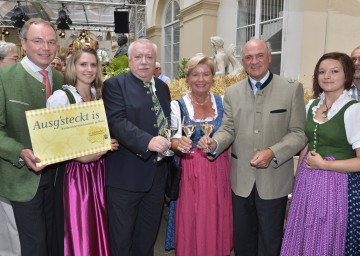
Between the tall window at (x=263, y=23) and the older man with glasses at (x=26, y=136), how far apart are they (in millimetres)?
6121

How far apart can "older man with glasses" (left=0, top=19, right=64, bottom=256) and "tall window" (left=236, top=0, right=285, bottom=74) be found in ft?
20.1

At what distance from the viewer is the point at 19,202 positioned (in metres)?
2.12

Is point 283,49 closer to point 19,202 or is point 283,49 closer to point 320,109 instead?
Answer: point 320,109

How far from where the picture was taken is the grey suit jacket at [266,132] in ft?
7.75

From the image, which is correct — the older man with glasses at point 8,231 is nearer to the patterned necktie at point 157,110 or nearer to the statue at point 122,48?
the patterned necktie at point 157,110

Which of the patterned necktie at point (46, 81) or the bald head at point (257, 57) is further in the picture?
the bald head at point (257, 57)

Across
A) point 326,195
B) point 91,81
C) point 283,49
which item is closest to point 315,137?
point 326,195

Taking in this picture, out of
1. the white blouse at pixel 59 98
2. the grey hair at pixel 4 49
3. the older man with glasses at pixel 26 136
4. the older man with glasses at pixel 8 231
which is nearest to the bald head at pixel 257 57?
the white blouse at pixel 59 98

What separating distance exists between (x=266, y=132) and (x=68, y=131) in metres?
1.36

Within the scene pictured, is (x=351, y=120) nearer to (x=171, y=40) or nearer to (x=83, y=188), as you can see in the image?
(x=83, y=188)

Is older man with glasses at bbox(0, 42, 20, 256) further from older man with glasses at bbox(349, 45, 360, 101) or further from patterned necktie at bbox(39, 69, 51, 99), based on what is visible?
older man with glasses at bbox(349, 45, 360, 101)

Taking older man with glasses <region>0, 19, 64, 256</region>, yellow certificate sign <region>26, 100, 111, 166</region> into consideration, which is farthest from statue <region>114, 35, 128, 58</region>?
yellow certificate sign <region>26, 100, 111, 166</region>

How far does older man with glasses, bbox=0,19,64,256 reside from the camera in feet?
6.56

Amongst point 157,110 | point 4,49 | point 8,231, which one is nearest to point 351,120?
point 157,110
